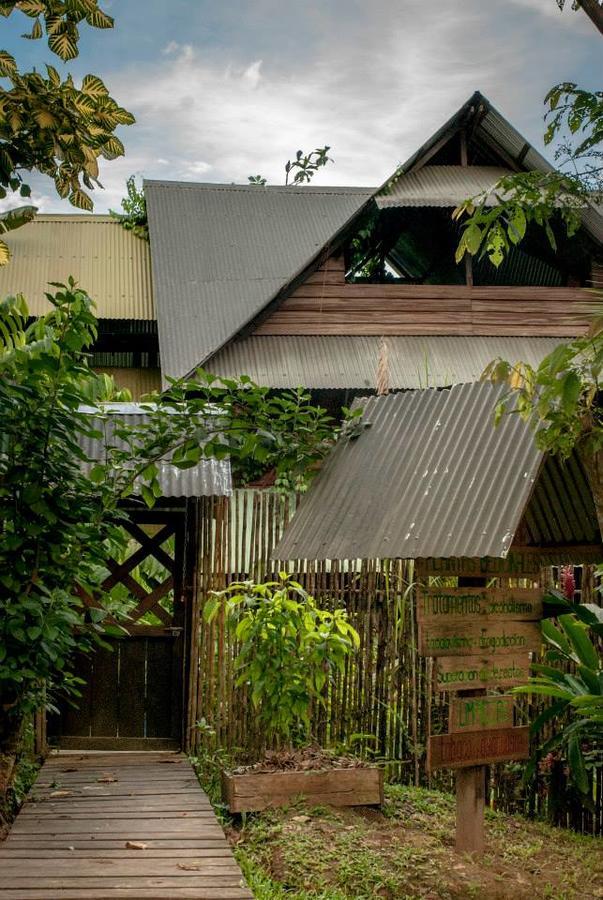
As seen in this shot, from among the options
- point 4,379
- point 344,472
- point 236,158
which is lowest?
point 344,472

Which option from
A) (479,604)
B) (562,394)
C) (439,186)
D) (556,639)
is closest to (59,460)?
(479,604)

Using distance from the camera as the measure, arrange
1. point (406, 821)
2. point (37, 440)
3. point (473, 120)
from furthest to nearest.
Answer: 1. point (473, 120)
2. point (406, 821)
3. point (37, 440)

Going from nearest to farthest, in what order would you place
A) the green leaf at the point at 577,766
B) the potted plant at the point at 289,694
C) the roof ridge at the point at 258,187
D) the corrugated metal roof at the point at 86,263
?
the green leaf at the point at 577,766, the potted plant at the point at 289,694, the corrugated metal roof at the point at 86,263, the roof ridge at the point at 258,187

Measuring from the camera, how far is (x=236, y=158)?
24.0 m

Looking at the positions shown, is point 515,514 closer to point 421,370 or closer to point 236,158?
point 421,370

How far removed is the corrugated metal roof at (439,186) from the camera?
14.3 meters

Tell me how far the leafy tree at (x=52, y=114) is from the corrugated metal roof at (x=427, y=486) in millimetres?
2344

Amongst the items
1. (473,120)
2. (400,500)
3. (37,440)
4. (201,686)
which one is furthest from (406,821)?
(473,120)

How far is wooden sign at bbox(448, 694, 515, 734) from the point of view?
5.82 m

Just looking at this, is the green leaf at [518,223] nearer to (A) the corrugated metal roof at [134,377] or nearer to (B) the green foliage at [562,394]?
(B) the green foliage at [562,394]

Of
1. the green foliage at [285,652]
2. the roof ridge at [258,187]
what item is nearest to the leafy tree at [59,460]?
the green foliage at [285,652]

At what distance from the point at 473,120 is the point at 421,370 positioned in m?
3.74

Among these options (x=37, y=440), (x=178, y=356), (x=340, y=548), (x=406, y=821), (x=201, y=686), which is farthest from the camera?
(x=178, y=356)

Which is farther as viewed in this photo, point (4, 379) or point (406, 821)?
point (406, 821)
